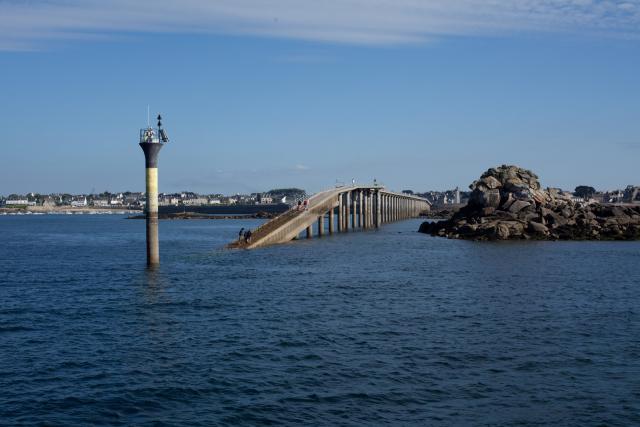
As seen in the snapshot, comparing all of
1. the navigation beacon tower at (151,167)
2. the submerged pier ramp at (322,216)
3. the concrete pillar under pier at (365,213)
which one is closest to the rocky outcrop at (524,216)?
the submerged pier ramp at (322,216)

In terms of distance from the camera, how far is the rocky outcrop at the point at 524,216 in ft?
290

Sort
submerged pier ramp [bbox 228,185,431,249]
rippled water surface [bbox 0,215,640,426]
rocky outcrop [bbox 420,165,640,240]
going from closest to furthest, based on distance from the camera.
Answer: rippled water surface [bbox 0,215,640,426]
submerged pier ramp [bbox 228,185,431,249]
rocky outcrop [bbox 420,165,640,240]

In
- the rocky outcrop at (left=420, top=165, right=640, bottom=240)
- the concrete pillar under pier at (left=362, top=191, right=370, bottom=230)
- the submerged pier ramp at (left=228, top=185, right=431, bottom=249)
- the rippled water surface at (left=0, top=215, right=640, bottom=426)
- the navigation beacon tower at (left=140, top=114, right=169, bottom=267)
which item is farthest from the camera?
the concrete pillar under pier at (left=362, top=191, right=370, bottom=230)

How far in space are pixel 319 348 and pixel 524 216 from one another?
71.2 meters

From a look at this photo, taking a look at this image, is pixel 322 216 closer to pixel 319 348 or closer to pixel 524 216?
pixel 524 216

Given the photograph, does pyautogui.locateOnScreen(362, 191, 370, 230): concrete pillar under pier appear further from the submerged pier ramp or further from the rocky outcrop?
the rocky outcrop

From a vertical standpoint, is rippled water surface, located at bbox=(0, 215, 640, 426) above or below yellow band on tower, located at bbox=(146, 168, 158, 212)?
below

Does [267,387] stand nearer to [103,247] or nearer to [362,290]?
[362,290]

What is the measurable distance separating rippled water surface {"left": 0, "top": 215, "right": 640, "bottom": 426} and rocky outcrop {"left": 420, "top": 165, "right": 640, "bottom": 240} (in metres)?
36.9

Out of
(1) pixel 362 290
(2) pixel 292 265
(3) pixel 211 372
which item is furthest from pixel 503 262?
(3) pixel 211 372

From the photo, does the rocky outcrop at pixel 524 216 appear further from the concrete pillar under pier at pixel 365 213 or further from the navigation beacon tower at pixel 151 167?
the navigation beacon tower at pixel 151 167

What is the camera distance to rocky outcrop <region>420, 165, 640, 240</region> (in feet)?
290

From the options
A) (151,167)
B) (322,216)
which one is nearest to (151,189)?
(151,167)

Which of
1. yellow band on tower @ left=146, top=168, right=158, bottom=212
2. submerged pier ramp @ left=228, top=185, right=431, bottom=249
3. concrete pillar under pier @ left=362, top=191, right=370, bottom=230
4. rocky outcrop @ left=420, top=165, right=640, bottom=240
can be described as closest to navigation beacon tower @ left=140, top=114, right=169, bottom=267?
yellow band on tower @ left=146, top=168, right=158, bottom=212
